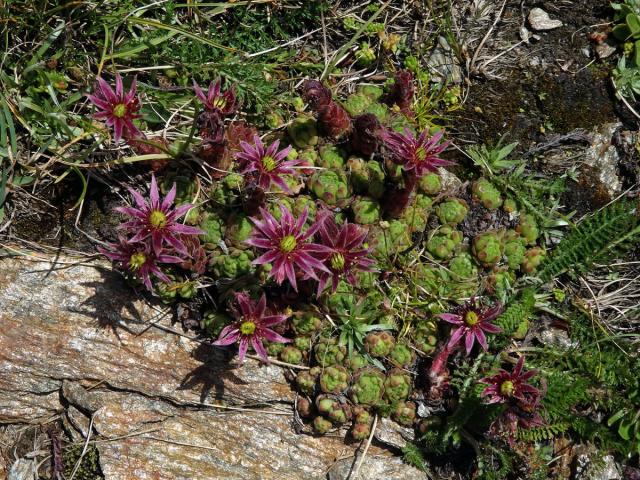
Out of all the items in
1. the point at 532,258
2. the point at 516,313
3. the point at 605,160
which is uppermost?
the point at 605,160

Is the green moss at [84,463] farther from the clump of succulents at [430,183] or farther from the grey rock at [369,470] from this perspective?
the clump of succulents at [430,183]

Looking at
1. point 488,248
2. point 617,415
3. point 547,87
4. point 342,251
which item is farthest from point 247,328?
point 547,87

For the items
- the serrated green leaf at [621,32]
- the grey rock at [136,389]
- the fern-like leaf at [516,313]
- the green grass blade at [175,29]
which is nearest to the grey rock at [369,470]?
the grey rock at [136,389]

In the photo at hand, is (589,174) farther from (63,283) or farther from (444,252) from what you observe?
(63,283)

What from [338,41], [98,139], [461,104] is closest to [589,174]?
[461,104]

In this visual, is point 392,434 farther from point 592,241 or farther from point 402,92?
point 402,92
